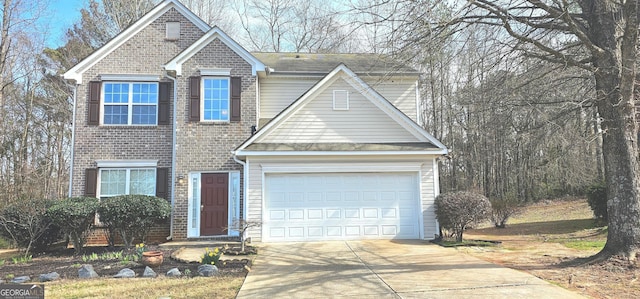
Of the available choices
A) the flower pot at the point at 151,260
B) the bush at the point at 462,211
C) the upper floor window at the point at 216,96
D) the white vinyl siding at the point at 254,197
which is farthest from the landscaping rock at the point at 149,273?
the bush at the point at 462,211

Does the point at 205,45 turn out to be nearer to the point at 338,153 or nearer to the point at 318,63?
the point at 318,63

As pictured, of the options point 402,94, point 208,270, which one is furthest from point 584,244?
point 208,270

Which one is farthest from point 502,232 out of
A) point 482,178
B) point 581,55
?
point 482,178

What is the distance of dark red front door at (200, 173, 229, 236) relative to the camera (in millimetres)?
12922

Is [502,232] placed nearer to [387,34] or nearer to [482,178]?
[387,34]

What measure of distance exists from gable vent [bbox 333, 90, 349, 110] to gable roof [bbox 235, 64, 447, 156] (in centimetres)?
40

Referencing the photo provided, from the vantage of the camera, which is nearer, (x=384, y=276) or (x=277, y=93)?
(x=384, y=276)

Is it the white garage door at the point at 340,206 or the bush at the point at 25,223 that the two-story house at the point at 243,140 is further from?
the bush at the point at 25,223

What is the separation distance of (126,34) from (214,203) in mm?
6683

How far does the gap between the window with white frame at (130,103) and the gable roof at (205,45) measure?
128 centimetres

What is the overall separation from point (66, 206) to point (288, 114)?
21.5 ft

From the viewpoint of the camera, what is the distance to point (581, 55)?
32.5 feet

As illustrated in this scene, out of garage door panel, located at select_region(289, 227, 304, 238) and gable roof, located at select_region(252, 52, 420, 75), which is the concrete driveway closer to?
garage door panel, located at select_region(289, 227, 304, 238)

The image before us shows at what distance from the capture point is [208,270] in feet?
24.6
